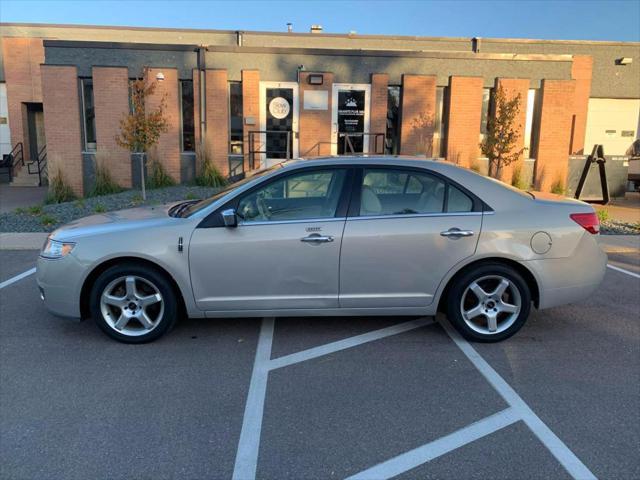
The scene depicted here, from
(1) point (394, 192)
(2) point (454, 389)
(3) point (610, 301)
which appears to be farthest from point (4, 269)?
(3) point (610, 301)

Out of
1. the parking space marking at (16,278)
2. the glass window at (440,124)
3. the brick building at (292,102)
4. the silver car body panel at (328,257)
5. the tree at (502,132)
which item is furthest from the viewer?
the glass window at (440,124)

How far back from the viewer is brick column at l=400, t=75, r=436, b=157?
15086 mm

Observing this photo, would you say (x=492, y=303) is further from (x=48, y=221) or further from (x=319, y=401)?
(x=48, y=221)

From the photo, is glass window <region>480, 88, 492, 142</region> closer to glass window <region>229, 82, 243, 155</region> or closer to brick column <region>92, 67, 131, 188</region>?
glass window <region>229, 82, 243, 155</region>

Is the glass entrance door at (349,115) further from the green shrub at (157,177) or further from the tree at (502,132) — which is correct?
the green shrub at (157,177)

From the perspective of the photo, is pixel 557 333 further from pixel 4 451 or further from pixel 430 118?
pixel 430 118

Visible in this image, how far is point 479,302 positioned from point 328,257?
4.54 ft

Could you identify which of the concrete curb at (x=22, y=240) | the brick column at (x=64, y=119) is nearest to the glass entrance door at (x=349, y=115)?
the brick column at (x=64, y=119)

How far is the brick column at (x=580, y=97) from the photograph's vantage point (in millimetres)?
21750

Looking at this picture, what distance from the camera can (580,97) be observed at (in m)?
21.8

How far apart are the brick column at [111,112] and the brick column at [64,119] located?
62 cm

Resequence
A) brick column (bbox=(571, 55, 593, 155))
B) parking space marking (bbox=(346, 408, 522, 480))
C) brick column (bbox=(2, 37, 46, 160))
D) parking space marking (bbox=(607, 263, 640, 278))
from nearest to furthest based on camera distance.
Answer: parking space marking (bbox=(346, 408, 522, 480)), parking space marking (bbox=(607, 263, 640, 278)), brick column (bbox=(571, 55, 593, 155)), brick column (bbox=(2, 37, 46, 160))

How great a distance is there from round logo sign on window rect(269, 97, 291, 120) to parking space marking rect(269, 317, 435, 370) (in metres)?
11.2

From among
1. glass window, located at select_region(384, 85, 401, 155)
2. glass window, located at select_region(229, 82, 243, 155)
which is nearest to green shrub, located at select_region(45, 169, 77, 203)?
glass window, located at select_region(229, 82, 243, 155)
